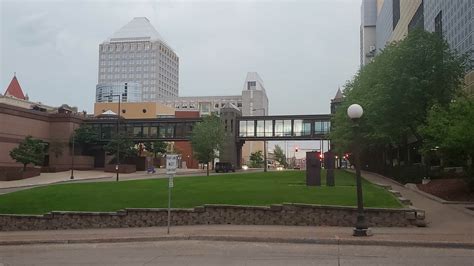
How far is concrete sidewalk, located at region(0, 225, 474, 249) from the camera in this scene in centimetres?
1551

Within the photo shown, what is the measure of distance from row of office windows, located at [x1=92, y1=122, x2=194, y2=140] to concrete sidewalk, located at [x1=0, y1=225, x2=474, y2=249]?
78.6 meters

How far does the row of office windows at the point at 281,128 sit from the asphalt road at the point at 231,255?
84.7 m

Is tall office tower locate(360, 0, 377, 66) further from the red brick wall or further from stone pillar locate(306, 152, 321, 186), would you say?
stone pillar locate(306, 152, 321, 186)

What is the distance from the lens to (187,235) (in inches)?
718

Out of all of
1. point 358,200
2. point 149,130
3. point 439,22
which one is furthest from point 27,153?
point 358,200

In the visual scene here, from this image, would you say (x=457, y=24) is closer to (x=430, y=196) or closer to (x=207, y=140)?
(x=207, y=140)

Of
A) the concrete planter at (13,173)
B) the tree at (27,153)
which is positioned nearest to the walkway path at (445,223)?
the concrete planter at (13,173)

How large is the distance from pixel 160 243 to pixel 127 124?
3441 inches

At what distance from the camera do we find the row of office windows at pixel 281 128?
10038cm

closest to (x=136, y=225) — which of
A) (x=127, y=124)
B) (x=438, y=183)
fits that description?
(x=438, y=183)

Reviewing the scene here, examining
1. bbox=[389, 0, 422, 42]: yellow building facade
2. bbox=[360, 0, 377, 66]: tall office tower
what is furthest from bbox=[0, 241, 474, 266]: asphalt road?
bbox=[360, 0, 377, 66]: tall office tower

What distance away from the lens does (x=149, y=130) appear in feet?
335

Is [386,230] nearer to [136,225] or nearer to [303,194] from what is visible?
[303,194]

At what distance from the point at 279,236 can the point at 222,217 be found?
548 centimetres
